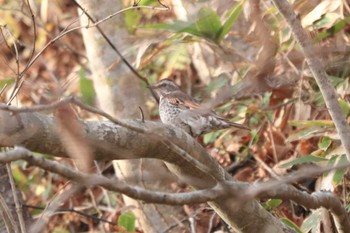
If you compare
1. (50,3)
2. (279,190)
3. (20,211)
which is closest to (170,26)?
(20,211)

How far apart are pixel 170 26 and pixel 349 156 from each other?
92.4 inches

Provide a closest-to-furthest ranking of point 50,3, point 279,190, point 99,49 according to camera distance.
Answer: point 279,190 → point 99,49 → point 50,3

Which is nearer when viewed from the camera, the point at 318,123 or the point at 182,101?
the point at 318,123

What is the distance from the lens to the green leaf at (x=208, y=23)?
21.0 ft

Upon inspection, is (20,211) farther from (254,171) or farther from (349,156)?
(254,171)

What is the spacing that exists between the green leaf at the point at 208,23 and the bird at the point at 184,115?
631mm

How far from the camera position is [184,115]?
6.28m

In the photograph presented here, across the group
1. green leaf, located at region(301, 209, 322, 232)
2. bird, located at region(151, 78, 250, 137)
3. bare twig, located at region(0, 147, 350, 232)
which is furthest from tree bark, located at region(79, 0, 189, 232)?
bare twig, located at region(0, 147, 350, 232)

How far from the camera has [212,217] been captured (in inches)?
260

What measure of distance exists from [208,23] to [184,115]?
803mm

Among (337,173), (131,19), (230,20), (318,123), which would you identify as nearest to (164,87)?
(230,20)

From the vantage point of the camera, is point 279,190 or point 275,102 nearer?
point 279,190

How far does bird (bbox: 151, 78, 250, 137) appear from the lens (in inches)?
247

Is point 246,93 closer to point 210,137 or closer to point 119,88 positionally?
point 210,137
